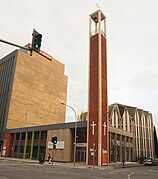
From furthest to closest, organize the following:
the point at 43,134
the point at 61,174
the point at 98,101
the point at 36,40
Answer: the point at 43,134, the point at 98,101, the point at 61,174, the point at 36,40

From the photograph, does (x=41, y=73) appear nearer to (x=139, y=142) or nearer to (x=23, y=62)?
(x=23, y=62)

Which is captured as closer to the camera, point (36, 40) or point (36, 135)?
point (36, 40)

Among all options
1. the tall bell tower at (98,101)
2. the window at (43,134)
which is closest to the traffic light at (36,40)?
the tall bell tower at (98,101)

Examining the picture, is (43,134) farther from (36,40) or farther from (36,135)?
(36,40)

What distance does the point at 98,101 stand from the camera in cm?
3544

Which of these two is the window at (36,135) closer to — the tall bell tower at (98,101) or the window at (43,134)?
the window at (43,134)

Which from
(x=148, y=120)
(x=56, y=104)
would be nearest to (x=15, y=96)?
(x=56, y=104)

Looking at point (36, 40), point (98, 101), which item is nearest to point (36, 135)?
point (98, 101)

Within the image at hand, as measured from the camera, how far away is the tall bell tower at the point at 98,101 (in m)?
33.8

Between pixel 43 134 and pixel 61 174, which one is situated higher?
pixel 43 134

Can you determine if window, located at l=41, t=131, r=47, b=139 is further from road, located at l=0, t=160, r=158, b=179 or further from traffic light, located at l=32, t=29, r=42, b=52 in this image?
traffic light, located at l=32, t=29, r=42, b=52

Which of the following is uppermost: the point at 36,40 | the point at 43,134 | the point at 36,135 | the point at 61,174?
the point at 36,40

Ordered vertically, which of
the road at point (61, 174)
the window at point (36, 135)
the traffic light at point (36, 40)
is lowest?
the road at point (61, 174)

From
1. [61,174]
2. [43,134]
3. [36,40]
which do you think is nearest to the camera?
[36,40]
